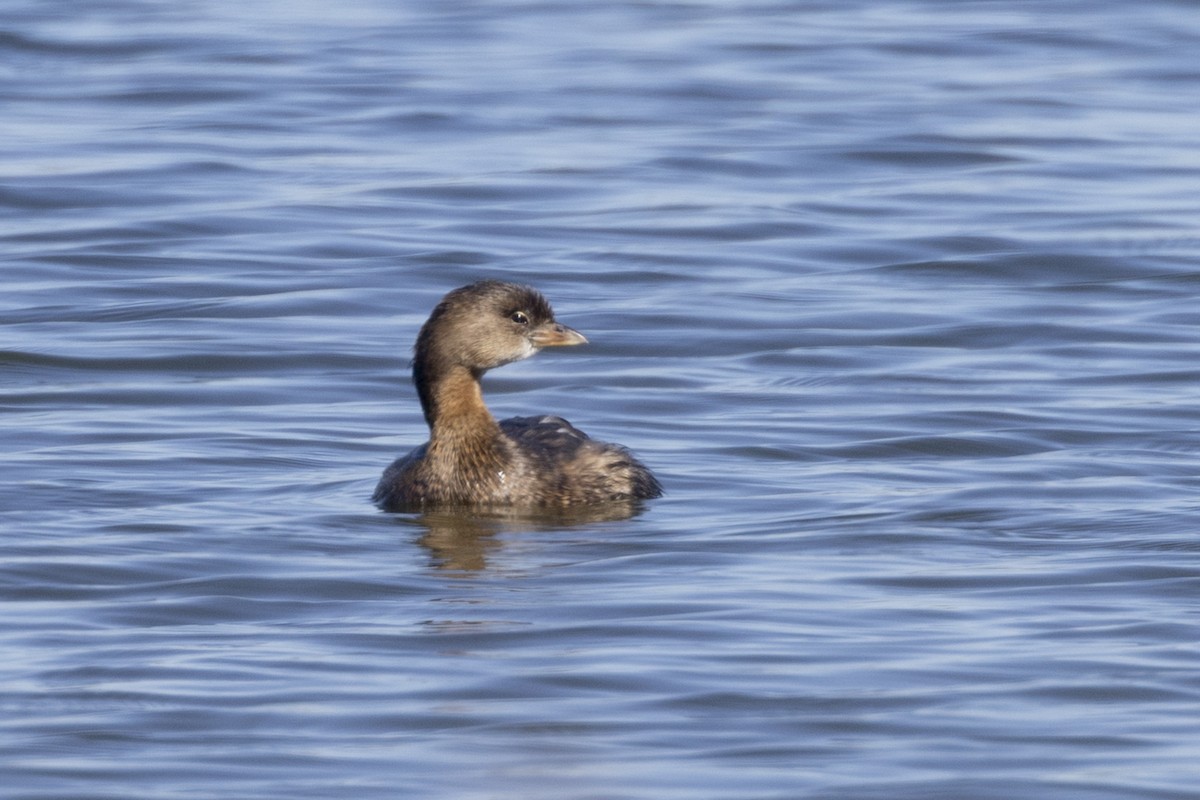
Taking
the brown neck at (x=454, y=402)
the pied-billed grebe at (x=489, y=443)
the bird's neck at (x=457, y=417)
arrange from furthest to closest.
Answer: the brown neck at (x=454, y=402), the bird's neck at (x=457, y=417), the pied-billed grebe at (x=489, y=443)

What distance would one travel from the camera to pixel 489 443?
420 inches

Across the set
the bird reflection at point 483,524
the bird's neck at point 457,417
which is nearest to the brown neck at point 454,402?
the bird's neck at point 457,417

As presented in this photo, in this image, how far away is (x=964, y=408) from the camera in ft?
40.1

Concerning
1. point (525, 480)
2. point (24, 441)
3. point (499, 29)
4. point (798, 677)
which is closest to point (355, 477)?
point (525, 480)

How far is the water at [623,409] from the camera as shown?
7.27 m

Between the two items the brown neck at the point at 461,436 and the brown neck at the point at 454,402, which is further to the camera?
the brown neck at the point at 454,402

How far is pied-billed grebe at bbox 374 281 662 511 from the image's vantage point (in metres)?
10.5

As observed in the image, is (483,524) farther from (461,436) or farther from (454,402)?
(454,402)

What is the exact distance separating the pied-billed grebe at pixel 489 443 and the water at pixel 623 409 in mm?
295

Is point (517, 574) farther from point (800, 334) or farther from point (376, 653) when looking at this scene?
point (800, 334)

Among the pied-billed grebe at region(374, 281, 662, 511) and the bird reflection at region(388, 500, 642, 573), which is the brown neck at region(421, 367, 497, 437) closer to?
the pied-billed grebe at region(374, 281, 662, 511)

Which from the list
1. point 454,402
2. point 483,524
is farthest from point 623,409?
point 483,524

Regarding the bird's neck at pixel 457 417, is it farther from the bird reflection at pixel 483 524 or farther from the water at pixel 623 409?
the water at pixel 623 409

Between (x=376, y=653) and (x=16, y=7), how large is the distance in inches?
796
